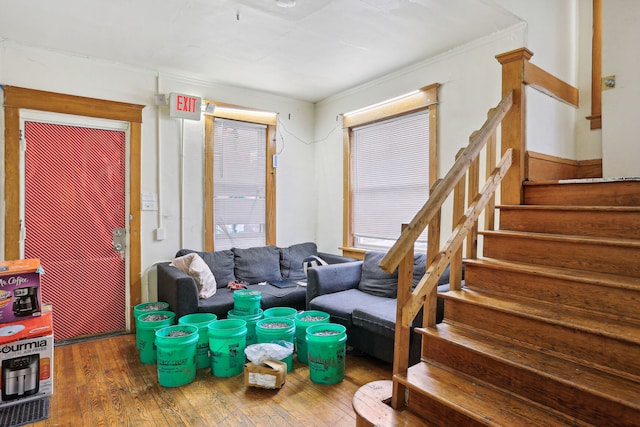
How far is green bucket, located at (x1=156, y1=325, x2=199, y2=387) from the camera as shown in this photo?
2650 millimetres

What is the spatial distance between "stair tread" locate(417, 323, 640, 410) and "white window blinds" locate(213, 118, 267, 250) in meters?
2.99

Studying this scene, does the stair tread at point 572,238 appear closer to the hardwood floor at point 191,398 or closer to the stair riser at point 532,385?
the stair riser at point 532,385

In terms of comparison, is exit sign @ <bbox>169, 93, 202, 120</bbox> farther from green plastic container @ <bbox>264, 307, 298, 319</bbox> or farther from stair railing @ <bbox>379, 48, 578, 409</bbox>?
stair railing @ <bbox>379, 48, 578, 409</bbox>

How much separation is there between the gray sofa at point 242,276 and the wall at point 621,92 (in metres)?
2.70

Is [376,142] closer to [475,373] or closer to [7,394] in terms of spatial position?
[475,373]

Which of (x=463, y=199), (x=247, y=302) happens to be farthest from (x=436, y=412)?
(x=247, y=302)

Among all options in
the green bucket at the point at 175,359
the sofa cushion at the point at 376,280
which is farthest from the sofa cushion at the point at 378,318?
the green bucket at the point at 175,359

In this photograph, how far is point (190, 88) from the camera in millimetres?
4203

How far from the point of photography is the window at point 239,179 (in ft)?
14.3

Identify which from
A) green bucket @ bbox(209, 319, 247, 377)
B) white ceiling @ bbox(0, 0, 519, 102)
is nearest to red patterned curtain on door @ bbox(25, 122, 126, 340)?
white ceiling @ bbox(0, 0, 519, 102)

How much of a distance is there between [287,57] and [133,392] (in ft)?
10.3

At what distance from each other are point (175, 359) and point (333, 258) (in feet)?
7.50

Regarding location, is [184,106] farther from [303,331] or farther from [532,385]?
[532,385]

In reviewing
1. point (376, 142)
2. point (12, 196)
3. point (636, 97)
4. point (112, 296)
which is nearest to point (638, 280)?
point (636, 97)
